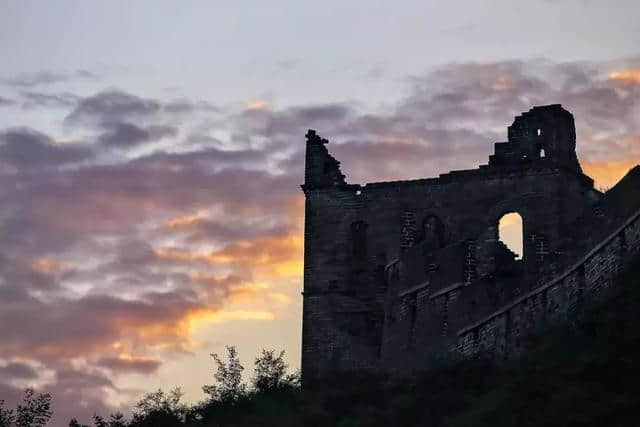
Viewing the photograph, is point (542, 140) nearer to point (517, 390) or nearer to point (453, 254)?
point (453, 254)

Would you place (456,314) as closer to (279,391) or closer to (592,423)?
(279,391)

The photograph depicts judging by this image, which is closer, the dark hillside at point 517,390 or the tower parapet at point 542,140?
the dark hillside at point 517,390

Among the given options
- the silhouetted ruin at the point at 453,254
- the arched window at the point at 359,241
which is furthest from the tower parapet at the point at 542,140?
the arched window at the point at 359,241

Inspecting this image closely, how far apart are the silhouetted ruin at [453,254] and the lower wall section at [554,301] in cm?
4

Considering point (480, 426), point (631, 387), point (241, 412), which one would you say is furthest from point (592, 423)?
point (241, 412)

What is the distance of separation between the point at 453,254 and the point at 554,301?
6547 millimetres

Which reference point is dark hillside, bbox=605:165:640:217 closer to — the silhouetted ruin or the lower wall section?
the silhouetted ruin

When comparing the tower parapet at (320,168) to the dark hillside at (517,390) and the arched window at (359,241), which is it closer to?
the arched window at (359,241)

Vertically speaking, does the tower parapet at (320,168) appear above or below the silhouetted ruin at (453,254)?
above

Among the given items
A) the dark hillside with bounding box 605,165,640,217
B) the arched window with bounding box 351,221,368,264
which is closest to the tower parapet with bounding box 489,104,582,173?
the arched window with bounding box 351,221,368,264

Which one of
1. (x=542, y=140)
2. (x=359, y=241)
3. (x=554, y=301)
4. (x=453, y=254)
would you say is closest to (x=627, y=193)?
(x=554, y=301)

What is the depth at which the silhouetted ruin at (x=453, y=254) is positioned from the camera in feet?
174

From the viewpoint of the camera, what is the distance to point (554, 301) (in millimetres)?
52500

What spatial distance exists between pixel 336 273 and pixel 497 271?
34.0 feet
